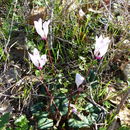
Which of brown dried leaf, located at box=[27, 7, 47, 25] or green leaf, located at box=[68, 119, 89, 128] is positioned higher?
brown dried leaf, located at box=[27, 7, 47, 25]

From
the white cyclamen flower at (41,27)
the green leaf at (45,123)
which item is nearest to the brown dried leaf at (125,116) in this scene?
the green leaf at (45,123)

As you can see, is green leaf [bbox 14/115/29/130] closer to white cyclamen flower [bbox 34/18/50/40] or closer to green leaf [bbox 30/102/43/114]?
green leaf [bbox 30/102/43/114]

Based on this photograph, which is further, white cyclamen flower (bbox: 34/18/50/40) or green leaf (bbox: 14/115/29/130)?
white cyclamen flower (bbox: 34/18/50/40)

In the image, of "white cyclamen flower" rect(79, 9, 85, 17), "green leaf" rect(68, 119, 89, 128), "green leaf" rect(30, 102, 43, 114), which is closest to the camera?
"green leaf" rect(68, 119, 89, 128)

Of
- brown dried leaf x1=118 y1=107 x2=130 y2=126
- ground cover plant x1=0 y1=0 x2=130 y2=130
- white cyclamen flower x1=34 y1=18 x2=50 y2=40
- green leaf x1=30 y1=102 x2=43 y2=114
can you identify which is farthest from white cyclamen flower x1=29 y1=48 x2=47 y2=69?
brown dried leaf x1=118 y1=107 x2=130 y2=126

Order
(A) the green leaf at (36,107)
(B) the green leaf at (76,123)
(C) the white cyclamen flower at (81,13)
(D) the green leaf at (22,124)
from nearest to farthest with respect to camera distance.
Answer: (D) the green leaf at (22,124) → (B) the green leaf at (76,123) → (A) the green leaf at (36,107) → (C) the white cyclamen flower at (81,13)

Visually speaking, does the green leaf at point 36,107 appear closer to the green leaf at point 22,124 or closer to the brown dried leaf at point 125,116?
the green leaf at point 22,124

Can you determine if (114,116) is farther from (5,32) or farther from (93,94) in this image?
(5,32)

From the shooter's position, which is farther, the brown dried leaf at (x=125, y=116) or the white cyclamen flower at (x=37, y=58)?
the brown dried leaf at (x=125, y=116)

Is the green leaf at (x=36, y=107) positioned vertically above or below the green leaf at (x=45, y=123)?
above
